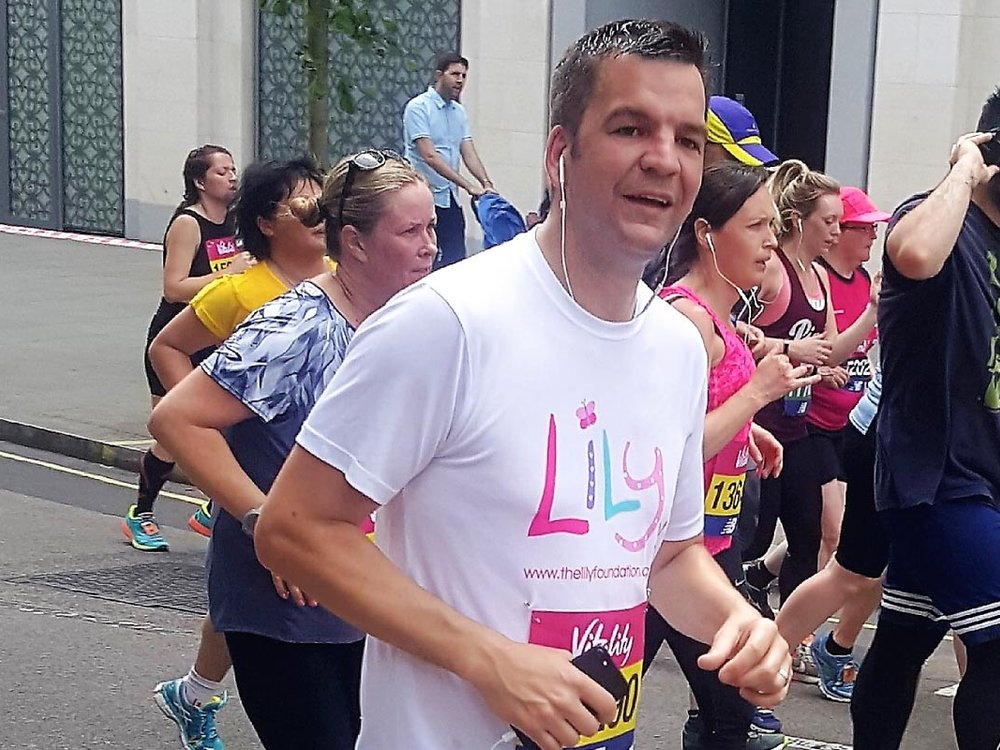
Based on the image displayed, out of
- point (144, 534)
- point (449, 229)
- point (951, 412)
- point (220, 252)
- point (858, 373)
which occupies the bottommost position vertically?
point (144, 534)

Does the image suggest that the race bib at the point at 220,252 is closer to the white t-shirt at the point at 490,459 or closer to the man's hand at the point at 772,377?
the man's hand at the point at 772,377

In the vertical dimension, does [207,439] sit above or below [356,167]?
below

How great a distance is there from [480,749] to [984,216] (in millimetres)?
2515

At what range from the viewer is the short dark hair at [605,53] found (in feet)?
7.58

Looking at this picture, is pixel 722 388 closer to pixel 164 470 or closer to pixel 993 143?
pixel 993 143

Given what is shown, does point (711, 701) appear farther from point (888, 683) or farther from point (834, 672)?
point (834, 672)

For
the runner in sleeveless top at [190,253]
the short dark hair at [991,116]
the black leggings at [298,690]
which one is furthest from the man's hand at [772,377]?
the runner in sleeveless top at [190,253]

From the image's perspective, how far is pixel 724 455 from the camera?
441 cm

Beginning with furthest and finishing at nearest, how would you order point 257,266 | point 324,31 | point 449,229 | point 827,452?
point 449,229 → point 324,31 → point 827,452 → point 257,266

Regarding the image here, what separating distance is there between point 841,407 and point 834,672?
97 cm

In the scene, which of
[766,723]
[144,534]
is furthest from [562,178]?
[144,534]

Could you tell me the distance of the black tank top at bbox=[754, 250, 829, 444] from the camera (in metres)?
5.83

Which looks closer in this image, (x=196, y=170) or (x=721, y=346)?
(x=721, y=346)

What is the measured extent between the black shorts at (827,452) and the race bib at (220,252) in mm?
2753
